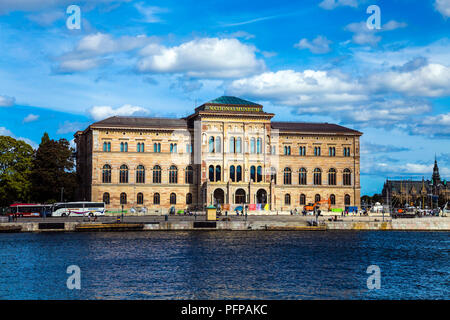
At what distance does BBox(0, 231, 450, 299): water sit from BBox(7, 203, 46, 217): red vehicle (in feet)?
61.2

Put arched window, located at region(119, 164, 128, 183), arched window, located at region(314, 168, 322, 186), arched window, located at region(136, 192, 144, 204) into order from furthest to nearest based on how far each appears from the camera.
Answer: arched window, located at region(314, 168, 322, 186) → arched window, located at region(136, 192, 144, 204) → arched window, located at region(119, 164, 128, 183)

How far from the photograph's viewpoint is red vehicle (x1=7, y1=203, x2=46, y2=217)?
88812 millimetres

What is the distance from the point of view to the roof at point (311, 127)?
107750mm

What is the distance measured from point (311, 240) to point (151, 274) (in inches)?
1117

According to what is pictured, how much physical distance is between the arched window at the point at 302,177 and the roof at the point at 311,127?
682 centimetres

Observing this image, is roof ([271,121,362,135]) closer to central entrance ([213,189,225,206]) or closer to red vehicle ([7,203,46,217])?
central entrance ([213,189,225,206])

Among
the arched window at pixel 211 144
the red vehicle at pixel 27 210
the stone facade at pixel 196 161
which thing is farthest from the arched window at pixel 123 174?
the red vehicle at pixel 27 210

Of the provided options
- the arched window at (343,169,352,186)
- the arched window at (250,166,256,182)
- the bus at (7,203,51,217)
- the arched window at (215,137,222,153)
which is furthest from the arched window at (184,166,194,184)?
the arched window at (343,169,352,186)

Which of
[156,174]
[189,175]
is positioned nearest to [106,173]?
[156,174]

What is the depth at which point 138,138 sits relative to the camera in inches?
3986
